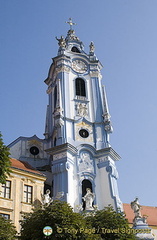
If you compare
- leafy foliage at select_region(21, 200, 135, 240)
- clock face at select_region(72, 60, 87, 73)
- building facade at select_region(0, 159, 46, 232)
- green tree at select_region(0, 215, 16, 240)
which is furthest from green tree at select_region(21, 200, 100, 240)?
clock face at select_region(72, 60, 87, 73)

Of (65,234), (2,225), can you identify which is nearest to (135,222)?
(65,234)

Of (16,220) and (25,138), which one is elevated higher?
(25,138)

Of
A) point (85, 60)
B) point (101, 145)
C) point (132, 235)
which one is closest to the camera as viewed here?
point (132, 235)

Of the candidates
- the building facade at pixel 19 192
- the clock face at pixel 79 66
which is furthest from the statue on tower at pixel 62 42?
the building facade at pixel 19 192

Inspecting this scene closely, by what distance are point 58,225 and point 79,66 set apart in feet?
75.7

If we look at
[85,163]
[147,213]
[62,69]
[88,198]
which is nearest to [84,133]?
[85,163]

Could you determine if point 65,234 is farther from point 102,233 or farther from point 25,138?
point 25,138

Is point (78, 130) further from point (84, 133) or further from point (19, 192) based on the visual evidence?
point (19, 192)

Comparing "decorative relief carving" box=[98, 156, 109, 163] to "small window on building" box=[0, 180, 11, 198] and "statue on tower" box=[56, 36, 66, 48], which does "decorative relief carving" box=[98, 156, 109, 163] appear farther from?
"statue on tower" box=[56, 36, 66, 48]

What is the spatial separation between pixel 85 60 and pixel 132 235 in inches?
882

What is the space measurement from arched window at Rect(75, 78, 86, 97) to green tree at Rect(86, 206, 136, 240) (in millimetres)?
16462

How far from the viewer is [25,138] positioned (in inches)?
1356

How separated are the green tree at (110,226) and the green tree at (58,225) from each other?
2.05 meters

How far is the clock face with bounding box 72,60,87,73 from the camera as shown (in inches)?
1485
